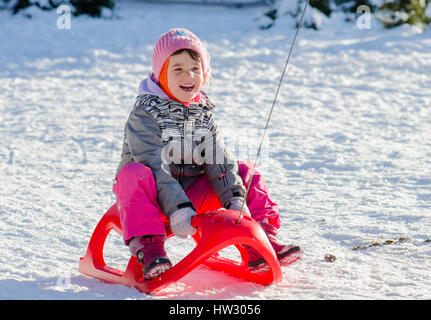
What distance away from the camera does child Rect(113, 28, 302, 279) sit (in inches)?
97.5

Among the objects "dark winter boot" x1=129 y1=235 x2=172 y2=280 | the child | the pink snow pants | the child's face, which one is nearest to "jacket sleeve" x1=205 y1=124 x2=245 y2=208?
the child

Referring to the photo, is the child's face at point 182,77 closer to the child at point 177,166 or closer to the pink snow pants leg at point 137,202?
the child at point 177,166

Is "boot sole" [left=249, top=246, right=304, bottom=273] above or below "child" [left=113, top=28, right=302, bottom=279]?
below

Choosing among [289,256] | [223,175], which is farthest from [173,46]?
[289,256]

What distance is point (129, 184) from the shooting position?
2498mm

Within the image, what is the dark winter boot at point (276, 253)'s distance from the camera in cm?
252

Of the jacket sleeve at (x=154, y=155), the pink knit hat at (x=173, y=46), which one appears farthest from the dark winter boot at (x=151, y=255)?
the pink knit hat at (x=173, y=46)

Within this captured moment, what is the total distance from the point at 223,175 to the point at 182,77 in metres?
0.42

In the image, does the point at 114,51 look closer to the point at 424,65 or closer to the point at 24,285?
the point at 424,65

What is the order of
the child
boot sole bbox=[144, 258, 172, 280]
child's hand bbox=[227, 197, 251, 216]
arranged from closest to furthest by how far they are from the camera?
1. boot sole bbox=[144, 258, 172, 280]
2. the child
3. child's hand bbox=[227, 197, 251, 216]

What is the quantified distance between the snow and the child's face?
74cm

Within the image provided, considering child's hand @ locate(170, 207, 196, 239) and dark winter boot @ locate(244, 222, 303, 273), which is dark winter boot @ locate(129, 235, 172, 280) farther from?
dark winter boot @ locate(244, 222, 303, 273)

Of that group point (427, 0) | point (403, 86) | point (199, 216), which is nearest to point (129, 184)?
point (199, 216)

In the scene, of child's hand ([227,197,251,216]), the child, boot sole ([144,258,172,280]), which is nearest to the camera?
boot sole ([144,258,172,280])
